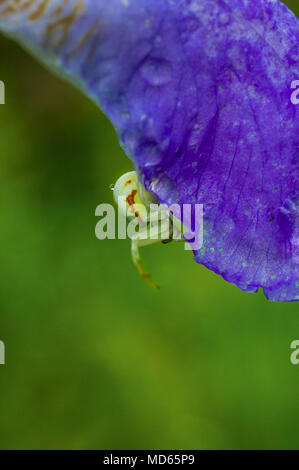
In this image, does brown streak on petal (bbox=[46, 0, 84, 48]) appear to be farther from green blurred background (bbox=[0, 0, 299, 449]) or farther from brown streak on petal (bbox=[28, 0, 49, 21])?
green blurred background (bbox=[0, 0, 299, 449])

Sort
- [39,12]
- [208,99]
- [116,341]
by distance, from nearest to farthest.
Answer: [39,12] < [208,99] < [116,341]

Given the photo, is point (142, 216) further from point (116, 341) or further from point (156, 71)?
point (116, 341)

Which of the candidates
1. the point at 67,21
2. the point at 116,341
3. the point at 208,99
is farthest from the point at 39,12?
the point at 116,341

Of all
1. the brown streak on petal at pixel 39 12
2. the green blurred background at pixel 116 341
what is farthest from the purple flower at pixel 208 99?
the green blurred background at pixel 116 341

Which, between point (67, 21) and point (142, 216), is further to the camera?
point (142, 216)

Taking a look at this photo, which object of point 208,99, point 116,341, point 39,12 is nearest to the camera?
point 39,12
